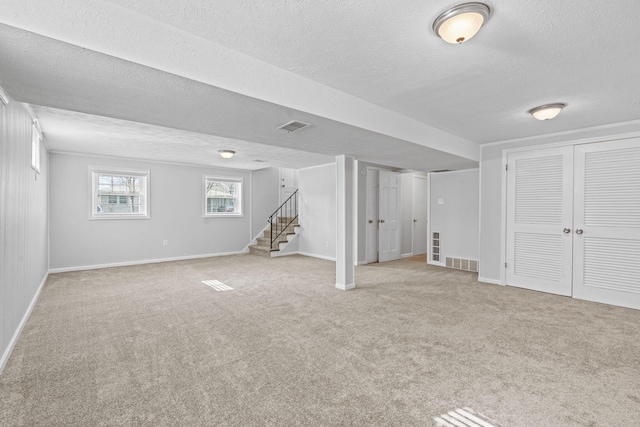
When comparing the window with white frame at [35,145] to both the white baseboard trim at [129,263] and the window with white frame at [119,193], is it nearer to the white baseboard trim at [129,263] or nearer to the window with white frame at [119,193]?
the window with white frame at [119,193]

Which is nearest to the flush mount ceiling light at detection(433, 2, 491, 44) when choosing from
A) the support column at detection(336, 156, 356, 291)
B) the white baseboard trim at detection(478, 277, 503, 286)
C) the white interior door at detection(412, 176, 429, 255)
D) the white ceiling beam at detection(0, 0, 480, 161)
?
the white ceiling beam at detection(0, 0, 480, 161)

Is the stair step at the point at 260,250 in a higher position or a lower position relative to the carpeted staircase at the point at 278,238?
lower

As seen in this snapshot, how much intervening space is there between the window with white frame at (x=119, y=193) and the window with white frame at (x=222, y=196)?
1.45 meters

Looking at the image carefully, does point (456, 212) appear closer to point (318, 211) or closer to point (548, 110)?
point (318, 211)

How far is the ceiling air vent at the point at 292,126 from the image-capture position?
118 inches

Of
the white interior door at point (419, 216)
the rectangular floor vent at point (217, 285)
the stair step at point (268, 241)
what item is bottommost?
the rectangular floor vent at point (217, 285)

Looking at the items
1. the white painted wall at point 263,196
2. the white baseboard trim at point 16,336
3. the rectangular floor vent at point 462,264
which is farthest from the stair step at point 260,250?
the white baseboard trim at point 16,336

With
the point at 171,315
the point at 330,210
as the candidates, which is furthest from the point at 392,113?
the point at 330,210

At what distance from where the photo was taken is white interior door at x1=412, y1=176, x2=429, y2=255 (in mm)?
8445

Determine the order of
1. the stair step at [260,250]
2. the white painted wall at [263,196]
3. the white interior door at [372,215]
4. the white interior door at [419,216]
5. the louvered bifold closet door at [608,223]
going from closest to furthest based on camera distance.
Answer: the louvered bifold closet door at [608,223] → the white interior door at [372,215] → the stair step at [260,250] → the white interior door at [419,216] → the white painted wall at [263,196]

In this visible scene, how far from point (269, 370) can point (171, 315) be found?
182 centimetres

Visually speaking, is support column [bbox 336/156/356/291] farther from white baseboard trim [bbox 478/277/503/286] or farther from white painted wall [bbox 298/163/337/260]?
white painted wall [bbox 298/163/337/260]

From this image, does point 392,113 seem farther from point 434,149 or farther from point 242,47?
point 242,47

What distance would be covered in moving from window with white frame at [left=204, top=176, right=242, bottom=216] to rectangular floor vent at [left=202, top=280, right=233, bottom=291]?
10.4 ft
